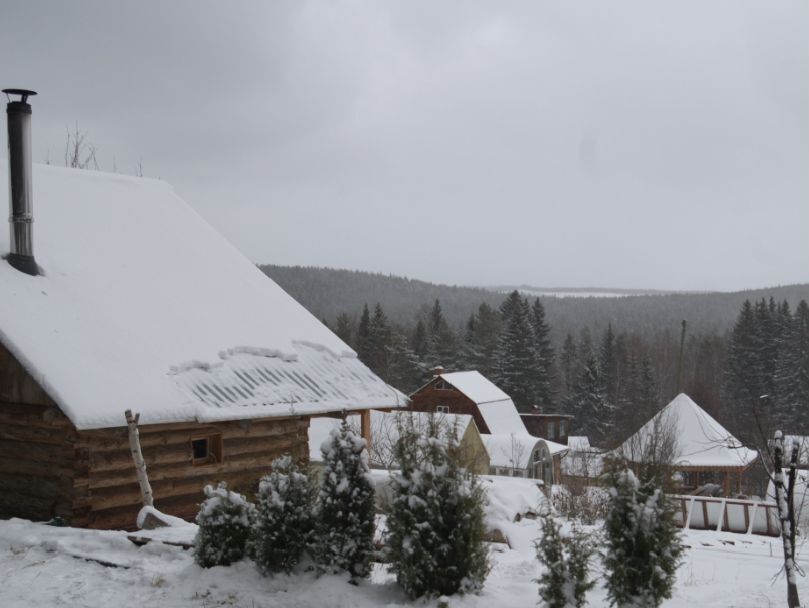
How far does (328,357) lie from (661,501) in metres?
9.54

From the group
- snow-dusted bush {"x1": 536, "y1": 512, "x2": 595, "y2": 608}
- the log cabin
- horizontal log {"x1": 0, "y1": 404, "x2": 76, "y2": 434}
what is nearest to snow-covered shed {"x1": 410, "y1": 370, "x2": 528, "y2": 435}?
the log cabin

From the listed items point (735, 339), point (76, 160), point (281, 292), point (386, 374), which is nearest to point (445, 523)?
point (281, 292)

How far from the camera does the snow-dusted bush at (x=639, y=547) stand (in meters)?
6.77

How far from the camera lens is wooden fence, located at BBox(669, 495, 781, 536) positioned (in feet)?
66.2

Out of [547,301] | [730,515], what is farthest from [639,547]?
[547,301]

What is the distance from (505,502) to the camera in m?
14.8

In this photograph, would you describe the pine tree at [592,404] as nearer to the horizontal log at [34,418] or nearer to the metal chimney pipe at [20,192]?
the metal chimney pipe at [20,192]

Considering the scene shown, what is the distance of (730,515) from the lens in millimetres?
20609

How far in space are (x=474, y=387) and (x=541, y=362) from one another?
1828cm

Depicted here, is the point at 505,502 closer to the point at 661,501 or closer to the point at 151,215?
the point at 661,501

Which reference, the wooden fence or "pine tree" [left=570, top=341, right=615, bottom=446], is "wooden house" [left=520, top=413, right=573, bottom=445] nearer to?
"pine tree" [left=570, top=341, right=615, bottom=446]

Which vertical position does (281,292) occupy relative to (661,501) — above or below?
above

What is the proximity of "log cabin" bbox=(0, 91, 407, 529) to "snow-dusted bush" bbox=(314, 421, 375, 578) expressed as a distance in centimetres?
406

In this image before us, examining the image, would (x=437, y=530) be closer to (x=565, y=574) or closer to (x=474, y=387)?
(x=565, y=574)
